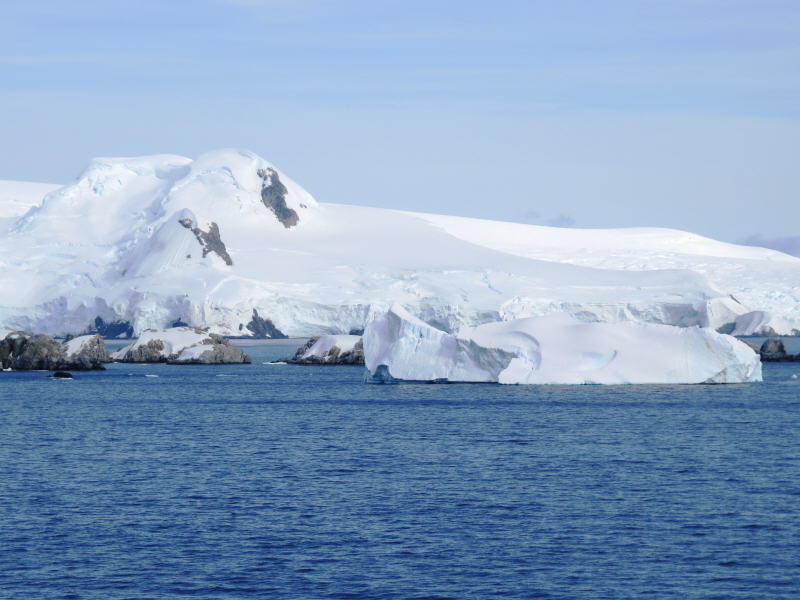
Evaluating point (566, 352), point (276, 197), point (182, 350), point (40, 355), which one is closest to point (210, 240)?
point (276, 197)

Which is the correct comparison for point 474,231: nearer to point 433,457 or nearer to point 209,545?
point 433,457

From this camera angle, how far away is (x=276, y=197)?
148 m

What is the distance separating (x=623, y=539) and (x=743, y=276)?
385 ft

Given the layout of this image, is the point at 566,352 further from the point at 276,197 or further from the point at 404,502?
the point at 276,197

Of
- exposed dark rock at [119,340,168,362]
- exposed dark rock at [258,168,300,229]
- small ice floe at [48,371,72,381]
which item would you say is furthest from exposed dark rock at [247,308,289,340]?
small ice floe at [48,371,72,381]

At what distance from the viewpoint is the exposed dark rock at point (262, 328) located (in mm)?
113750

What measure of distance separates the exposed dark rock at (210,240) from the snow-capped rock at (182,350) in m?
37.2

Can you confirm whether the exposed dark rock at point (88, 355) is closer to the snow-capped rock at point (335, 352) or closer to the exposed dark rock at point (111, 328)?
the snow-capped rock at point (335, 352)

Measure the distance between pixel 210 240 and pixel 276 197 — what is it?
72.7 feet

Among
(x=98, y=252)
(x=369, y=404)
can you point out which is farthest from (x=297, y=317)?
(x=369, y=404)

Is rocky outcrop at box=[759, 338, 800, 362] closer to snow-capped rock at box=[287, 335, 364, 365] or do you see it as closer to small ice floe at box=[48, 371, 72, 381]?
snow-capped rock at box=[287, 335, 364, 365]

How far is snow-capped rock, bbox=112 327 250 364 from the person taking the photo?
86.6 metres

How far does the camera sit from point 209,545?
1980 centimetres

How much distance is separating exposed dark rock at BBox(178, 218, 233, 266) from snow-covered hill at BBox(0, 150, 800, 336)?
0.16 metres
